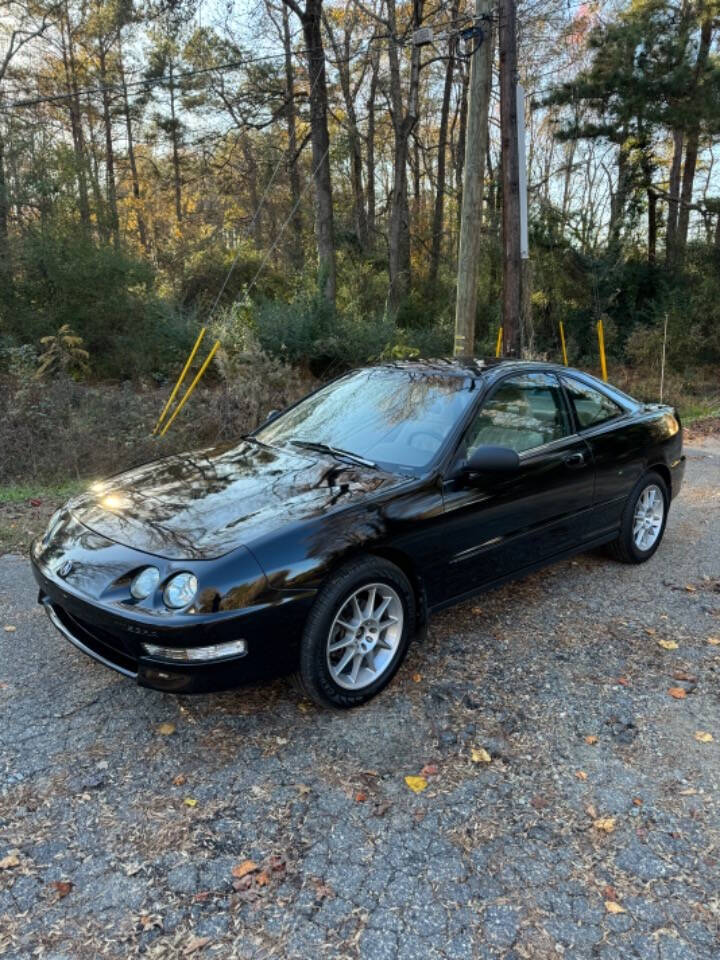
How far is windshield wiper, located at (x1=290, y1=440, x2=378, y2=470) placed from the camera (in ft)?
12.0

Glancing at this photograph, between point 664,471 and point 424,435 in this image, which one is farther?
point 664,471

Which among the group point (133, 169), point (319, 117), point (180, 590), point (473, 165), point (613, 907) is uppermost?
point (133, 169)

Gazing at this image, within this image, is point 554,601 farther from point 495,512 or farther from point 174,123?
point 174,123

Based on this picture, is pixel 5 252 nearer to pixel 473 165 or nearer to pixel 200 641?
pixel 473 165

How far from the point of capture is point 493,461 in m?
3.48

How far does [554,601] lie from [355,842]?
241cm

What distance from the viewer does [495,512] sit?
3.72 meters

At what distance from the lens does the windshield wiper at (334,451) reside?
3645 mm

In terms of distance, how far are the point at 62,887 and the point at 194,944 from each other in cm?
51

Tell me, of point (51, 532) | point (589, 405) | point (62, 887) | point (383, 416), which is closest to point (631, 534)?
point (589, 405)

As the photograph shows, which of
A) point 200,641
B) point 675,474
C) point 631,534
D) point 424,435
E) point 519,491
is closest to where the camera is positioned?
point 200,641

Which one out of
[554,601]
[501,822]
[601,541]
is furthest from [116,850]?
[601,541]

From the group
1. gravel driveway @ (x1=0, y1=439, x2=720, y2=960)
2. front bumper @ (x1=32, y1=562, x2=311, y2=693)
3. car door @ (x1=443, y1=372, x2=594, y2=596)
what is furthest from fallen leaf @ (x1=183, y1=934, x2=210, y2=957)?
car door @ (x1=443, y1=372, x2=594, y2=596)

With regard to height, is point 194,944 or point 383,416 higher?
point 383,416
